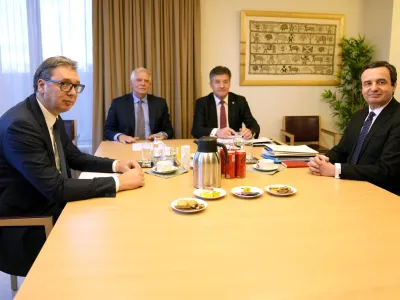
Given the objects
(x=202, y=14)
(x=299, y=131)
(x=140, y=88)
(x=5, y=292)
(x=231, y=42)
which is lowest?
(x=5, y=292)

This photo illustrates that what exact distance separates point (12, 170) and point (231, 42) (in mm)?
3243

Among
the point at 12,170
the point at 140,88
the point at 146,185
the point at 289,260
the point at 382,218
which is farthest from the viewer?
the point at 140,88

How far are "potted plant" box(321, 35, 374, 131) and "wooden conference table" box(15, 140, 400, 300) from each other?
3153mm

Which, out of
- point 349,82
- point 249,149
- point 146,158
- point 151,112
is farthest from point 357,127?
point 349,82

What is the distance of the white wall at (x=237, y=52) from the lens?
4.25 metres

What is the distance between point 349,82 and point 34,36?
3.78 metres

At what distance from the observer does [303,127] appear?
4.53m

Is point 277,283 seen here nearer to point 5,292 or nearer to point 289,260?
point 289,260

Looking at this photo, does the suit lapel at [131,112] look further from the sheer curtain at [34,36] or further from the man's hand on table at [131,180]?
the man's hand on table at [131,180]

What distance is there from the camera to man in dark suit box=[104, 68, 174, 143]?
354 centimetres

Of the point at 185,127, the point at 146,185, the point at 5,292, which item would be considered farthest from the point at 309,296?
the point at 185,127

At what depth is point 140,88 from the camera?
3.46 metres

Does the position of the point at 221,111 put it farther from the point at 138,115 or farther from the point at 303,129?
the point at 303,129

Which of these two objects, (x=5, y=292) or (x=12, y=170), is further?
(x=5, y=292)
